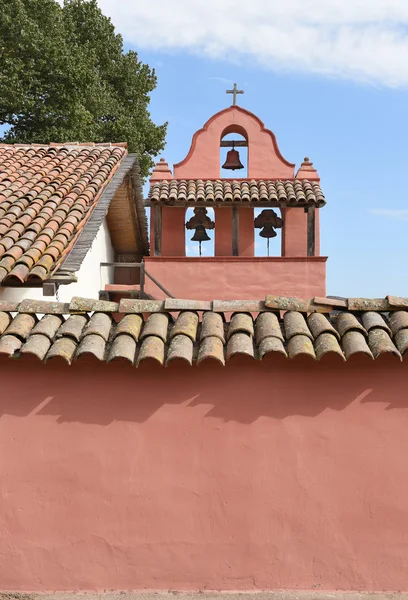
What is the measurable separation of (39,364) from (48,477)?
884 millimetres

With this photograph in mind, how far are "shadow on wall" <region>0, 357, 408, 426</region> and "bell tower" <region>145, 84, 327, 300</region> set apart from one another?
8084 millimetres

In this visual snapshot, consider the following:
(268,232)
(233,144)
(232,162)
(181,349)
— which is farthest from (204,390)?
(233,144)

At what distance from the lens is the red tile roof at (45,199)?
6953mm

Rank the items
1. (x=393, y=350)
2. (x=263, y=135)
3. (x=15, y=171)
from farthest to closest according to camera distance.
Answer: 1. (x=263, y=135)
2. (x=15, y=171)
3. (x=393, y=350)

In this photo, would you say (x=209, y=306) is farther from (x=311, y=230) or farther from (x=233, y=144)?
(x=233, y=144)

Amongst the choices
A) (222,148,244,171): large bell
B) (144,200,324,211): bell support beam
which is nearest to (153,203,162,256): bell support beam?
(144,200,324,211): bell support beam

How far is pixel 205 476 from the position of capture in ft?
16.4

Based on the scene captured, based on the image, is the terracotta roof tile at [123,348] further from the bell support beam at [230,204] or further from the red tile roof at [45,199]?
the bell support beam at [230,204]

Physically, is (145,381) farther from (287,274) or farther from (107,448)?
(287,274)

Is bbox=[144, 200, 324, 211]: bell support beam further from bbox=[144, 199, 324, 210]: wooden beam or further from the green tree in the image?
the green tree

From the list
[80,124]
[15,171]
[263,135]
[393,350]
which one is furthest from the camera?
[80,124]

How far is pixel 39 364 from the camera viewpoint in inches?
200

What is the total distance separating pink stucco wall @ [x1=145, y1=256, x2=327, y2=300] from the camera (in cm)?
1330

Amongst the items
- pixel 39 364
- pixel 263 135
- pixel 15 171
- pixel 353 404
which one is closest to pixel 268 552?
pixel 353 404
